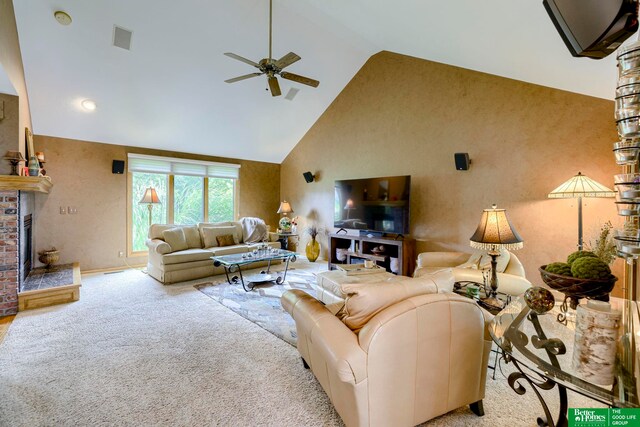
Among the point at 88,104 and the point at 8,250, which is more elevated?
the point at 88,104

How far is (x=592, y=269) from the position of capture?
1304 mm

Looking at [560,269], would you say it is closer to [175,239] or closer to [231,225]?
Result: [175,239]

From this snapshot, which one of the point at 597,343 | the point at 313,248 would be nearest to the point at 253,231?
the point at 313,248

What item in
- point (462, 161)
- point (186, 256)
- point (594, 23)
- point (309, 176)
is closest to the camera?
point (594, 23)

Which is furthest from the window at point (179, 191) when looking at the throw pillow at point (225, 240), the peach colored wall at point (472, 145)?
the peach colored wall at point (472, 145)

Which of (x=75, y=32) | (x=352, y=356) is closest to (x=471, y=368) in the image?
(x=352, y=356)

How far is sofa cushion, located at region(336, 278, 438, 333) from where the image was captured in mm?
1472

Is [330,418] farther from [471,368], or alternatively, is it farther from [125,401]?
[125,401]

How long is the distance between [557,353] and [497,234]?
1.22 m

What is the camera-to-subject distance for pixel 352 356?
128 cm

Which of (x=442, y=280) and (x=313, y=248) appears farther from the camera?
(x=313, y=248)

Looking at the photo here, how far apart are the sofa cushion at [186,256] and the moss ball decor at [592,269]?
4714mm

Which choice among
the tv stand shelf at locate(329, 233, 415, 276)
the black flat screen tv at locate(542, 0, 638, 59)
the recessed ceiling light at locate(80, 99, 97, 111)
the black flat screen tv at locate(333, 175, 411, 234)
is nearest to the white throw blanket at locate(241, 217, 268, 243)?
the tv stand shelf at locate(329, 233, 415, 276)

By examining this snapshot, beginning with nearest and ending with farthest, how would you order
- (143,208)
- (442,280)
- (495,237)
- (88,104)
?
1. (442,280)
2. (495,237)
3. (88,104)
4. (143,208)
